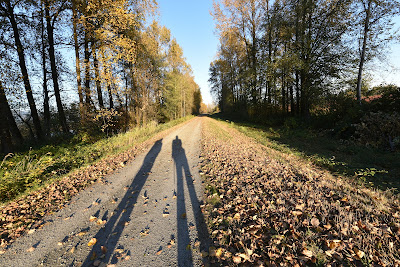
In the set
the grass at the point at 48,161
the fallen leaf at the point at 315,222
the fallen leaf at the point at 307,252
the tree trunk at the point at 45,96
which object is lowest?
the fallen leaf at the point at 307,252

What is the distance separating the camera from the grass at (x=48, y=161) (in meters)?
4.75

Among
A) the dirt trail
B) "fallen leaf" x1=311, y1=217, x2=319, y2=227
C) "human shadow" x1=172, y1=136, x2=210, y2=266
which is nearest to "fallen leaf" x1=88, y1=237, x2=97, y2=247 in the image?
the dirt trail

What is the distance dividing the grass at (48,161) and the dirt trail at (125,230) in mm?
2145

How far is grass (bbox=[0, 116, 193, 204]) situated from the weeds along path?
567cm

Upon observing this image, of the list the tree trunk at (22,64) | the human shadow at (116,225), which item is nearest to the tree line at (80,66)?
the tree trunk at (22,64)

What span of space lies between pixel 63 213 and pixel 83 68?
32.9 ft

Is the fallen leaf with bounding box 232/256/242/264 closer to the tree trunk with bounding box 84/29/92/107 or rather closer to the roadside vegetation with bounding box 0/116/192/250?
the roadside vegetation with bounding box 0/116/192/250

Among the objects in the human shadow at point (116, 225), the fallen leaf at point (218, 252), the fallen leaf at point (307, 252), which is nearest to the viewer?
the fallen leaf at point (307, 252)

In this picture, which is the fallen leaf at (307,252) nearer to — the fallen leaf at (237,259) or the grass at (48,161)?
the fallen leaf at (237,259)

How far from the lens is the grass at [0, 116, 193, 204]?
4.75 meters

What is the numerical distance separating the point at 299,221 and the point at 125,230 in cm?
326

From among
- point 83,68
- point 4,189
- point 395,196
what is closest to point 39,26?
point 83,68

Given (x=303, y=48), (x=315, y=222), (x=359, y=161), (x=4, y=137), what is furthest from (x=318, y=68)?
(x=4, y=137)

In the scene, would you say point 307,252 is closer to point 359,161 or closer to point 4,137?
point 359,161
